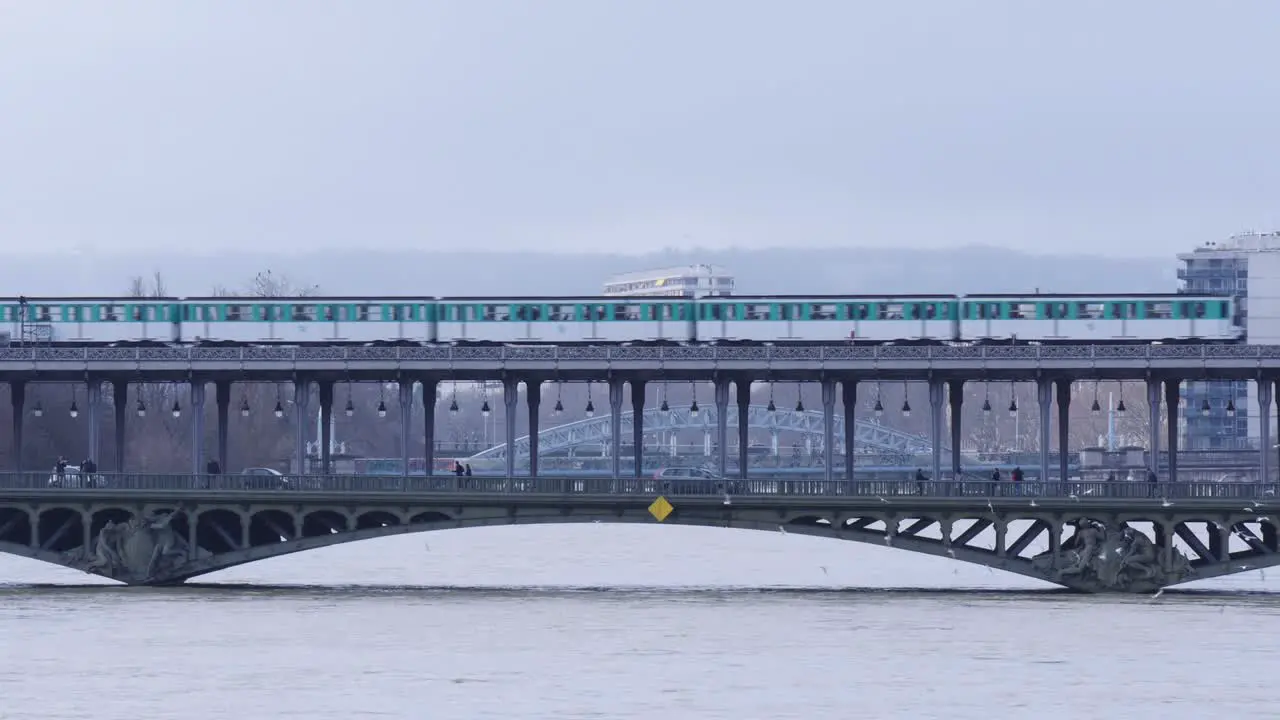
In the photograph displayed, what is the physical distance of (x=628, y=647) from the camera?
7138cm

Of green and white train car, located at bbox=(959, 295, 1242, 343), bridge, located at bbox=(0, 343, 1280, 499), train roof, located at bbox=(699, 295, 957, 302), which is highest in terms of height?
train roof, located at bbox=(699, 295, 957, 302)

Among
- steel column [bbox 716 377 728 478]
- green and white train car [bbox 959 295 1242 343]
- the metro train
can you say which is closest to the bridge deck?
steel column [bbox 716 377 728 478]

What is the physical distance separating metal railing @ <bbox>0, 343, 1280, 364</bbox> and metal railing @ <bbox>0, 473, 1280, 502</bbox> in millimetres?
4225

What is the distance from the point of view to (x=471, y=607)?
82250 mm

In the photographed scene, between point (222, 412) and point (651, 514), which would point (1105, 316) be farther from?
point (222, 412)

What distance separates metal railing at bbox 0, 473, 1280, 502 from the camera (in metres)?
82.8

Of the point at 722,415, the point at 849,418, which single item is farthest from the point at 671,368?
the point at 849,418

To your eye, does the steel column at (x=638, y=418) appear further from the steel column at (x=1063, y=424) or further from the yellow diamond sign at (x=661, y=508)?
the steel column at (x=1063, y=424)

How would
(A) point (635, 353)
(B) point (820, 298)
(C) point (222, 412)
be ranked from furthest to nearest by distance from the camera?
(B) point (820, 298) → (C) point (222, 412) → (A) point (635, 353)

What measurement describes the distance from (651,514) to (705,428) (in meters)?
58.8

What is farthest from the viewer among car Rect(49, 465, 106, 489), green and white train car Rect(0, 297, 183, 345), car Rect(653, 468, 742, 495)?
green and white train car Rect(0, 297, 183, 345)

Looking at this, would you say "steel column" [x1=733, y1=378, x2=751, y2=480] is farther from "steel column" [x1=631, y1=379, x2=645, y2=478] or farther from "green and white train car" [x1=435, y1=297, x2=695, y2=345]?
"green and white train car" [x1=435, y1=297, x2=695, y2=345]

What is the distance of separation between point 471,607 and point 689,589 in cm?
1045

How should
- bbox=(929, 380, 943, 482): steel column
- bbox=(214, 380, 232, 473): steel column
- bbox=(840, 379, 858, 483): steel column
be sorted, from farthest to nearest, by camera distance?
1. bbox=(214, 380, 232, 473): steel column
2. bbox=(840, 379, 858, 483): steel column
3. bbox=(929, 380, 943, 482): steel column
